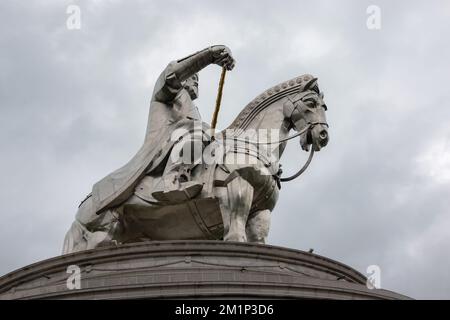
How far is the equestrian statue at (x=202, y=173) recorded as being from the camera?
18.1 m

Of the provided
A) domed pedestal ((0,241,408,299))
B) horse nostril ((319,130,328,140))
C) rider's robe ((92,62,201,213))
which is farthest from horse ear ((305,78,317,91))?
domed pedestal ((0,241,408,299))

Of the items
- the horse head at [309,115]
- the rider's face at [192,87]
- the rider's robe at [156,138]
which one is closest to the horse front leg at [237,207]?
the rider's robe at [156,138]

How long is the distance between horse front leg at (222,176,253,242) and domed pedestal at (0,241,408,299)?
1352 mm

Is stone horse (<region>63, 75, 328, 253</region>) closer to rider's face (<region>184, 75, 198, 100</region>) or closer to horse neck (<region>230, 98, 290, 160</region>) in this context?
horse neck (<region>230, 98, 290, 160</region>)

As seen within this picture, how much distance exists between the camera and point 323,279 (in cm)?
1577

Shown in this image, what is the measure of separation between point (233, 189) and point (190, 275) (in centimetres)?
308

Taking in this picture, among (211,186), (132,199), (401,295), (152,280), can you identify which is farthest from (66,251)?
(401,295)

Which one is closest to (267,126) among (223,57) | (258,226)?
(223,57)

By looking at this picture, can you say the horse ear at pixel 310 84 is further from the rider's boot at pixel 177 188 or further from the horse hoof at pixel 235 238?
the horse hoof at pixel 235 238

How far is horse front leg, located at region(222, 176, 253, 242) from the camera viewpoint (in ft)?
58.2

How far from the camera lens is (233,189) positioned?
17.9 metres

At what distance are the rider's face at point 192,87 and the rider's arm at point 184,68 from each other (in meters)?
0.58
